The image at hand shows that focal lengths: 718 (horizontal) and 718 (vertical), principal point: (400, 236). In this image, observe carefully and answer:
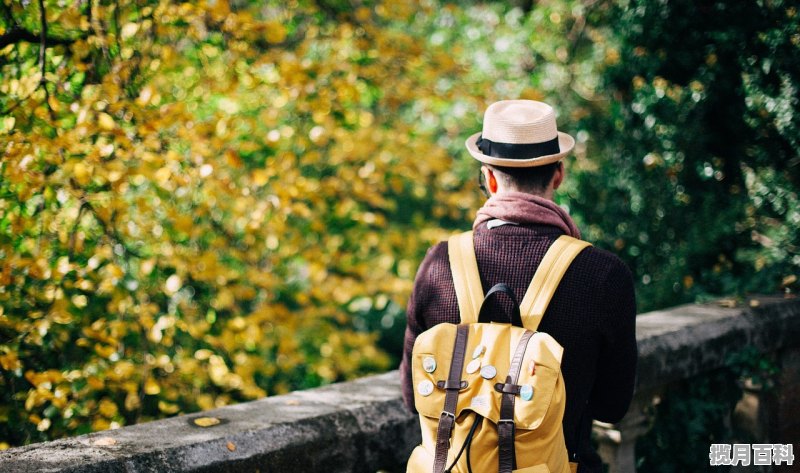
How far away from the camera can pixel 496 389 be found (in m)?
1.78

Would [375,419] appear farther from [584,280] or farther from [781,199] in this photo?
[781,199]

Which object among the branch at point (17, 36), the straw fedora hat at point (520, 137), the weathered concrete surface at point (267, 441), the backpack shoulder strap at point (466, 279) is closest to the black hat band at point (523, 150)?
the straw fedora hat at point (520, 137)

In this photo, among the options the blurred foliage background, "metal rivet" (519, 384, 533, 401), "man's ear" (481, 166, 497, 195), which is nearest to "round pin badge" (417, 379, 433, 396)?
"metal rivet" (519, 384, 533, 401)

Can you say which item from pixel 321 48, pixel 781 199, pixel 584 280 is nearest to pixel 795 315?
pixel 781 199

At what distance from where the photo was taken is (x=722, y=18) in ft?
14.4

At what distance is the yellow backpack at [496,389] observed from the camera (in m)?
1.76

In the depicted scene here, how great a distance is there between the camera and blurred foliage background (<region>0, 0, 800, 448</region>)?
332cm

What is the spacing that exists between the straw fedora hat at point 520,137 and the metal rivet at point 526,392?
0.61 m

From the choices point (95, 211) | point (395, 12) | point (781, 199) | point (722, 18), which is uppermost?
point (395, 12)

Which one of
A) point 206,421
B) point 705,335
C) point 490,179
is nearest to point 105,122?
point 206,421

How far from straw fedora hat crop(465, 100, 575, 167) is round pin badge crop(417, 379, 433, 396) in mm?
634

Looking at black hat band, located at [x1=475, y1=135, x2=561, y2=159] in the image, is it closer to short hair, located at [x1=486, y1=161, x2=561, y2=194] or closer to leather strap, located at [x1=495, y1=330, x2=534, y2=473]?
short hair, located at [x1=486, y1=161, x2=561, y2=194]

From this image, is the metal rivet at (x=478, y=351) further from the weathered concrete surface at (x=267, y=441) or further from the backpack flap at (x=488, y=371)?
the weathered concrete surface at (x=267, y=441)

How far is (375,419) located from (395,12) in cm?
434
